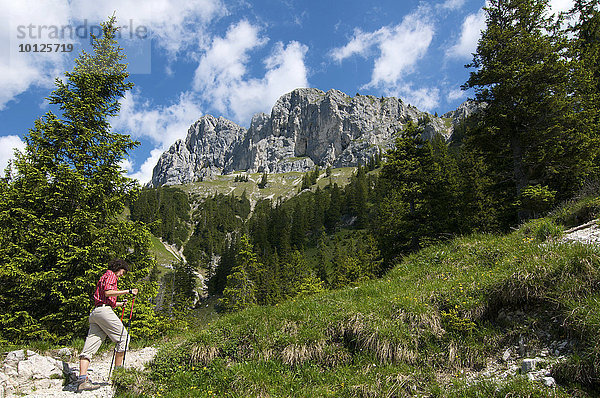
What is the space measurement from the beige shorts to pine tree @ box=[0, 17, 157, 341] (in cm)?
482

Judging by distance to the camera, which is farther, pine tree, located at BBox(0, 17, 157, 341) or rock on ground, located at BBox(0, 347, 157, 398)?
pine tree, located at BBox(0, 17, 157, 341)

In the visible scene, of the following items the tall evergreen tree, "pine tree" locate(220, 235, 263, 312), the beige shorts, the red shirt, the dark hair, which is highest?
the tall evergreen tree

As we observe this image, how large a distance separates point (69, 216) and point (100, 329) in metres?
6.99

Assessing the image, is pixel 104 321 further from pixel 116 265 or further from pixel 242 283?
pixel 242 283

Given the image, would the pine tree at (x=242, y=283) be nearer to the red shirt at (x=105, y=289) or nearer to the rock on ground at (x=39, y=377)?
the rock on ground at (x=39, y=377)

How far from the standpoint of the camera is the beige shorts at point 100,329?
6852mm

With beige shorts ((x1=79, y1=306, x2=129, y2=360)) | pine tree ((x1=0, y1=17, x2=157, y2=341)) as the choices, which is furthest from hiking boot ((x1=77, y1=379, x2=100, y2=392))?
pine tree ((x1=0, y1=17, x2=157, y2=341))

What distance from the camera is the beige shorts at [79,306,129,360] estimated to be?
6.85 meters

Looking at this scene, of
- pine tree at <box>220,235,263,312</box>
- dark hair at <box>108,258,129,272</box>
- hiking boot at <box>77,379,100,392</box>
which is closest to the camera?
hiking boot at <box>77,379,100,392</box>

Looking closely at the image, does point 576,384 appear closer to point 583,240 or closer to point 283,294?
point 583,240

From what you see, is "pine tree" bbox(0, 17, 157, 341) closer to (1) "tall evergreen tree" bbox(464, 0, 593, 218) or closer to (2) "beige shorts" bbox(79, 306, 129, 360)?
(2) "beige shorts" bbox(79, 306, 129, 360)

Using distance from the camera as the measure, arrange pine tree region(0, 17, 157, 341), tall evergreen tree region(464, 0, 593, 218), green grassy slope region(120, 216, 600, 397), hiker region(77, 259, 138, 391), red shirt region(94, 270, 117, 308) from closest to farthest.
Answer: green grassy slope region(120, 216, 600, 397)
hiker region(77, 259, 138, 391)
red shirt region(94, 270, 117, 308)
pine tree region(0, 17, 157, 341)
tall evergreen tree region(464, 0, 593, 218)

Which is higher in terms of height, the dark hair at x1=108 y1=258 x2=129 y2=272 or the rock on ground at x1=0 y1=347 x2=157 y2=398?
the dark hair at x1=108 y1=258 x2=129 y2=272

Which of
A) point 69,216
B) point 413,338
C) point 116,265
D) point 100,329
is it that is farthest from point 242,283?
point 413,338
